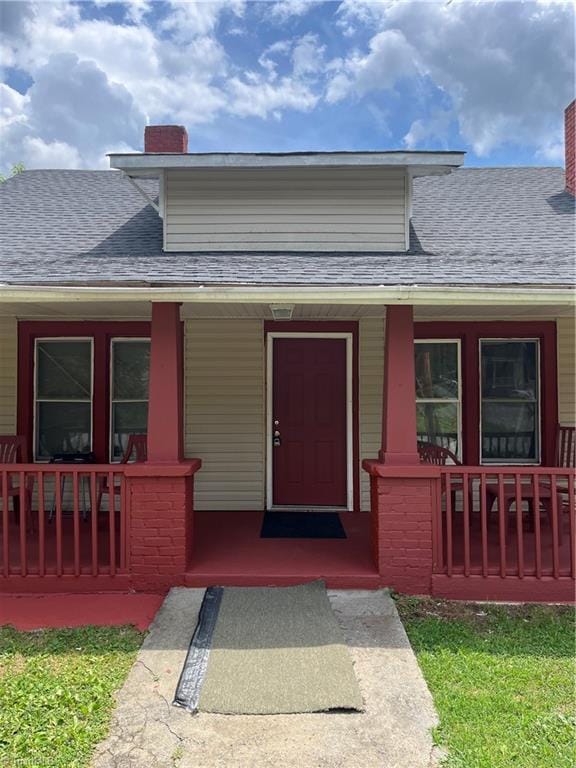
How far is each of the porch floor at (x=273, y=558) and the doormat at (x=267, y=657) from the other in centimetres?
12

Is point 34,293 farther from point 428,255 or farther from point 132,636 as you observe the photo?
point 428,255

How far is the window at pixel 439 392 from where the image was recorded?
19.9 feet

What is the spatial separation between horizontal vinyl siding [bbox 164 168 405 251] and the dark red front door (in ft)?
4.34

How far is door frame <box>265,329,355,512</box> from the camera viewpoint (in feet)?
19.8

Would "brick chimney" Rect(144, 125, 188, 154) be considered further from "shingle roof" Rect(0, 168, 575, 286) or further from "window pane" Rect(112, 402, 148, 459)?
"window pane" Rect(112, 402, 148, 459)

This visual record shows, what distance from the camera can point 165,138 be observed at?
25.2 ft

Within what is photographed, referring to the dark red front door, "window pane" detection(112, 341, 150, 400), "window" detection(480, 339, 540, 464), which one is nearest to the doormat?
the dark red front door

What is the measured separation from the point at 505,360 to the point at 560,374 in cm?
64

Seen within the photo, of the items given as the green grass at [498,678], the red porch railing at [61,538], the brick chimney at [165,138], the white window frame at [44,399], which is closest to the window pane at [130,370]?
the white window frame at [44,399]

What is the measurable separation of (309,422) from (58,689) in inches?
153

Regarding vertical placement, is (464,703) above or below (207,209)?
below

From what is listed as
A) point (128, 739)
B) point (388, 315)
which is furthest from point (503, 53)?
point (128, 739)

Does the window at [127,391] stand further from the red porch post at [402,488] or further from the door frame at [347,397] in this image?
the red porch post at [402,488]

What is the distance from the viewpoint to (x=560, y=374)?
5941mm
